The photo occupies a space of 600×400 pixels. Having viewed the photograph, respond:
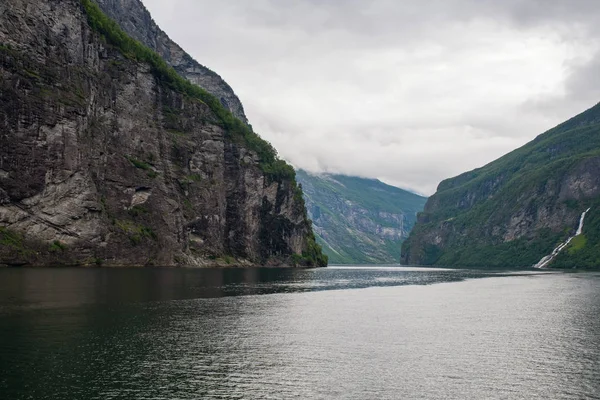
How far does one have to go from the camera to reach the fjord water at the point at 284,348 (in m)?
34.1

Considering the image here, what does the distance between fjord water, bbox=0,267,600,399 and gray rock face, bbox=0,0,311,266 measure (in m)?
65.8

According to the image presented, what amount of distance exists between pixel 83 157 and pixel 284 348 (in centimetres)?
12746

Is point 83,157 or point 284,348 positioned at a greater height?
point 83,157

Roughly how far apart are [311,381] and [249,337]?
15.9 meters

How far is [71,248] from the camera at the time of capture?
472 ft

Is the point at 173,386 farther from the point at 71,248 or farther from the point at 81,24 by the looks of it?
the point at 81,24

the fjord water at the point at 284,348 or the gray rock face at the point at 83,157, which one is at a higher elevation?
the gray rock face at the point at 83,157

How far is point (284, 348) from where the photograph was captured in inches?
1823

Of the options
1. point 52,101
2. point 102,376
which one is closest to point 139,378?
point 102,376

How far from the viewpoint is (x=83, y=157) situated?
15512cm

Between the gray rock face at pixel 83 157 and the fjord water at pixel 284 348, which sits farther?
the gray rock face at pixel 83 157

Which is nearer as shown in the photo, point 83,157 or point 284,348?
point 284,348

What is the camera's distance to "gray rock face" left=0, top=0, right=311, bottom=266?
451 feet

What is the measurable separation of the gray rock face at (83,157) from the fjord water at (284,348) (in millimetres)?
65755
